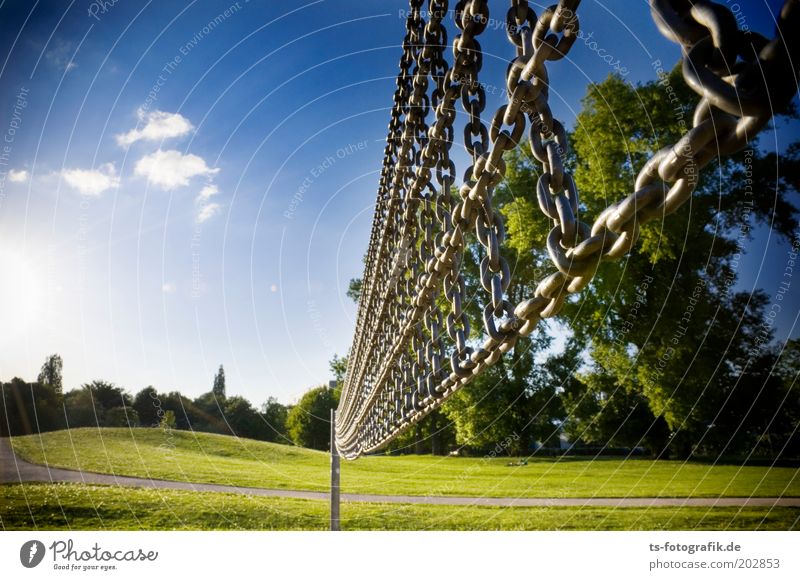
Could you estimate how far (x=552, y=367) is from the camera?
11141mm

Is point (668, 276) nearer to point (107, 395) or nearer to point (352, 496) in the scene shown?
point (352, 496)

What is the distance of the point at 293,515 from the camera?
734 cm

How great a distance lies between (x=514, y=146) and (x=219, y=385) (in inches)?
464

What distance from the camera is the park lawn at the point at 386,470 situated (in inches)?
348

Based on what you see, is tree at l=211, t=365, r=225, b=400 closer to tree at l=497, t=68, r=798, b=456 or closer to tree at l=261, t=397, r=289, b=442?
tree at l=261, t=397, r=289, b=442

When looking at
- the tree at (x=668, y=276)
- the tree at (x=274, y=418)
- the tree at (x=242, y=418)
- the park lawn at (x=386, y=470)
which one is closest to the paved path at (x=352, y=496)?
the park lawn at (x=386, y=470)

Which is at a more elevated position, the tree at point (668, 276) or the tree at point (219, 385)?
the tree at point (668, 276)

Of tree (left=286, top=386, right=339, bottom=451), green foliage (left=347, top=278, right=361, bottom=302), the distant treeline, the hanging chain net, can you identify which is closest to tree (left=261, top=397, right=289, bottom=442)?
the distant treeline

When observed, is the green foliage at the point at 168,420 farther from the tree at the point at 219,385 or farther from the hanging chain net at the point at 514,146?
the hanging chain net at the point at 514,146

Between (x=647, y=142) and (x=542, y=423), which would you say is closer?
(x=647, y=142)

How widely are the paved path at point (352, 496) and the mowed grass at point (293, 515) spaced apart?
280 mm

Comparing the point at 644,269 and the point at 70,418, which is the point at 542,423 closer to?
the point at 644,269
